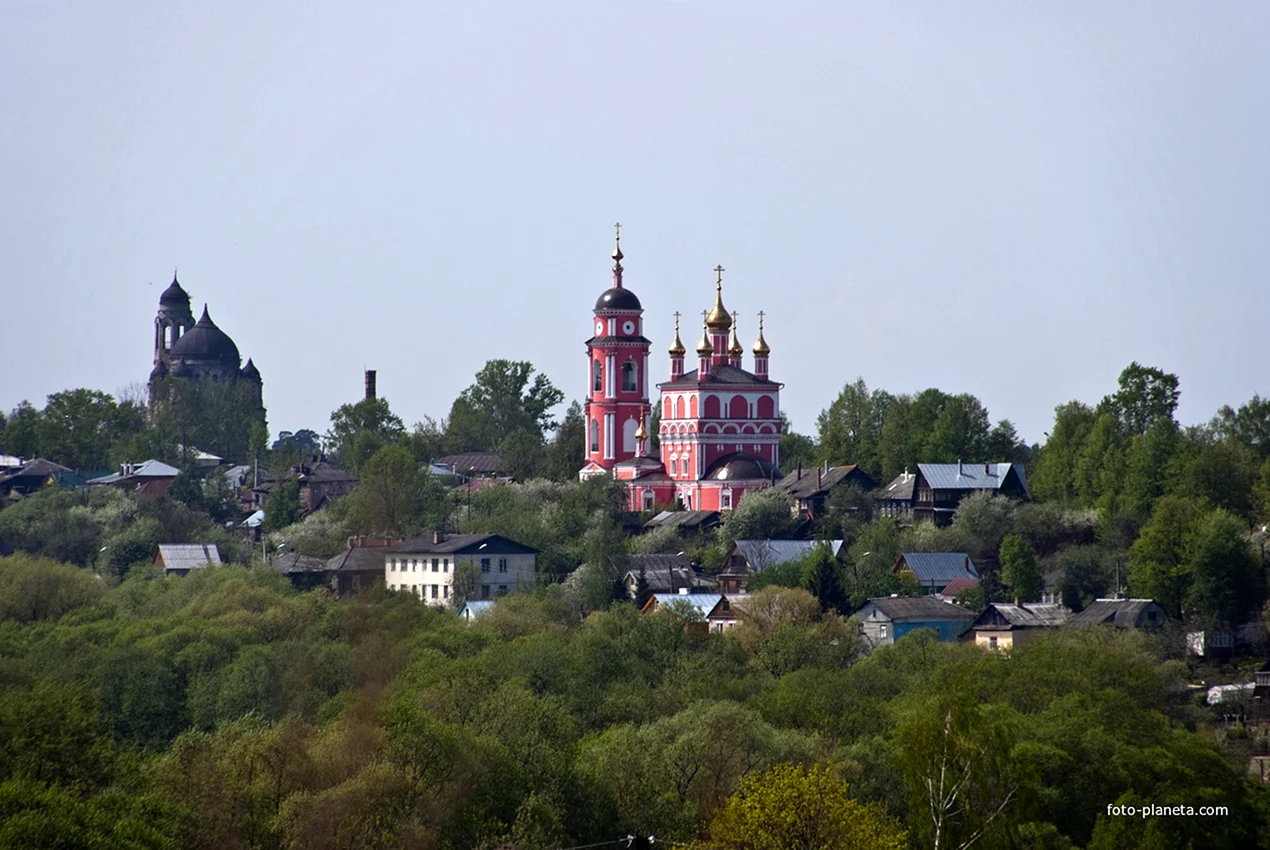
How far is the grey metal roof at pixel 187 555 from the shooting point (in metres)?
69.9

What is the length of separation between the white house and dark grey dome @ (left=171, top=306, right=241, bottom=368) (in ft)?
194

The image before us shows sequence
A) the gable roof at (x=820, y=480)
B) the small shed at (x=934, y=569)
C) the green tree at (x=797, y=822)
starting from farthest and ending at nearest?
the gable roof at (x=820, y=480), the small shed at (x=934, y=569), the green tree at (x=797, y=822)

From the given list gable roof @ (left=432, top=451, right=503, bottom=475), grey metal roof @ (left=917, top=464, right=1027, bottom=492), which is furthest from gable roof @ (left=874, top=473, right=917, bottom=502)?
gable roof @ (left=432, top=451, right=503, bottom=475)

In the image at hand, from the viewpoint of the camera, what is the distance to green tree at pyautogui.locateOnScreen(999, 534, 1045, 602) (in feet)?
204

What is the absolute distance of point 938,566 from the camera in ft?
213

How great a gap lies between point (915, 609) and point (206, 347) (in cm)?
7357

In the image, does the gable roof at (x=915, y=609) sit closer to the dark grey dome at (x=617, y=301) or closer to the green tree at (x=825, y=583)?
the green tree at (x=825, y=583)

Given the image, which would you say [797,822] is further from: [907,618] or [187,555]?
[187,555]

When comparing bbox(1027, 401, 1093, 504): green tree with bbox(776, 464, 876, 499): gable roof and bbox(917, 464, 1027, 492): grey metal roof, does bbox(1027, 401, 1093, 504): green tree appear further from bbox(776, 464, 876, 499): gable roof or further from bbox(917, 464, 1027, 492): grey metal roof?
bbox(776, 464, 876, 499): gable roof

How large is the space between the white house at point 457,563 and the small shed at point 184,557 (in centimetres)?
557

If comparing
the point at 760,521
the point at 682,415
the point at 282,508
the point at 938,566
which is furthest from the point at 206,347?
the point at 938,566

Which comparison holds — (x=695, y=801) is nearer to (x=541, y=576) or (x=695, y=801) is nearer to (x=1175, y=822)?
(x=1175, y=822)

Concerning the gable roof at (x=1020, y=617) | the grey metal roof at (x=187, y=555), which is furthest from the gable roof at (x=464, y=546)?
the gable roof at (x=1020, y=617)

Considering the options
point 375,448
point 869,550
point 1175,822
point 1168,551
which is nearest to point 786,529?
point 869,550
